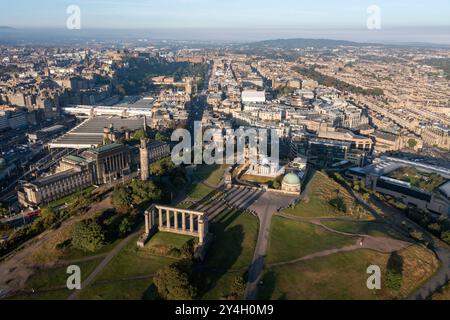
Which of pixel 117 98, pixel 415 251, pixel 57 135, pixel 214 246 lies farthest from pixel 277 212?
pixel 117 98

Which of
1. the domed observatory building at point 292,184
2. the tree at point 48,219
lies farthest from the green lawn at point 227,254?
the tree at point 48,219

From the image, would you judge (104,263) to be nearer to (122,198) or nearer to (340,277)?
(122,198)

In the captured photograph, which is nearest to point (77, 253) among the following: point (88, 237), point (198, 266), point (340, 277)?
point (88, 237)

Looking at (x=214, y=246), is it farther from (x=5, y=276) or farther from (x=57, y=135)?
(x=57, y=135)

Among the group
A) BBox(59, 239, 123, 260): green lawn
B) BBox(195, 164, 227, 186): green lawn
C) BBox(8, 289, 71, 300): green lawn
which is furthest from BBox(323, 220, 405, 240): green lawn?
BBox(8, 289, 71, 300): green lawn

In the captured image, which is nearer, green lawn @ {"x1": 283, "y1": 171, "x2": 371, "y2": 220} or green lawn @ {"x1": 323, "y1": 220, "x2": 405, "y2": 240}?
green lawn @ {"x1": 323, "y1": 220, "x2": 405, "y2": 240}

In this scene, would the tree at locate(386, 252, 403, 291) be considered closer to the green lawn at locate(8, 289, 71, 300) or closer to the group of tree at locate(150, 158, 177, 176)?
the green lawn at locate(8, 289, 71, 300)
